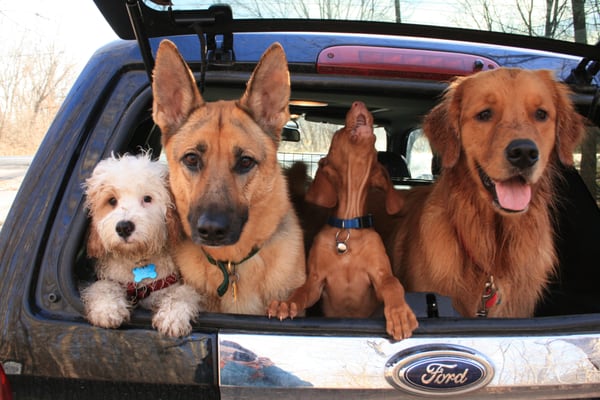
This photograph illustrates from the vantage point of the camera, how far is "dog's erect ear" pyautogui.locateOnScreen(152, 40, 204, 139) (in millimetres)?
2020

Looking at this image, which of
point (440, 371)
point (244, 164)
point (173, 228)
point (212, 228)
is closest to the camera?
point (440, 371)

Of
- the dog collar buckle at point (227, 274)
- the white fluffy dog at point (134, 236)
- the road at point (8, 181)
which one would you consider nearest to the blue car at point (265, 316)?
the white fluffy dog at point (134, 236)

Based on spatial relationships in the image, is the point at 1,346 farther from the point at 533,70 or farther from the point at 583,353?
the point at 533,70

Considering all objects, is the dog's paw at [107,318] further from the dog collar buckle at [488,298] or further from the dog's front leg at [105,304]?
the dog collar buckle at [488,298]

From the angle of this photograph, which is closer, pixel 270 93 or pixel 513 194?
pixel 513 194

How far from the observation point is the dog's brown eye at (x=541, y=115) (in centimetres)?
233

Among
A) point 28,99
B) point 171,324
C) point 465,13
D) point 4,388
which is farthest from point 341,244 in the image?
point 28,99

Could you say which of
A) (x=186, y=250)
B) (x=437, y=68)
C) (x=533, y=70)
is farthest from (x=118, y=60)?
(x=533, y=70)

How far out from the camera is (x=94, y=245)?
198cm

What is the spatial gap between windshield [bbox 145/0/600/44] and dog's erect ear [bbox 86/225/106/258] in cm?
104

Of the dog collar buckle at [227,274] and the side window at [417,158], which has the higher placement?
the side window at [417,158]

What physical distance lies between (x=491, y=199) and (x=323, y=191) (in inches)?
32.4

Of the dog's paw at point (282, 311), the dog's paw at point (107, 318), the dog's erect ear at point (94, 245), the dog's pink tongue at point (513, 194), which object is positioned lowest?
the dog's paw at point (282, 311)

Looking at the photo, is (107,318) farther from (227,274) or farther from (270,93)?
(270,93)
